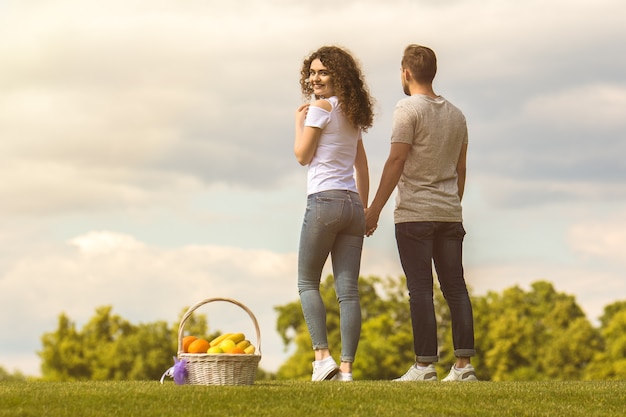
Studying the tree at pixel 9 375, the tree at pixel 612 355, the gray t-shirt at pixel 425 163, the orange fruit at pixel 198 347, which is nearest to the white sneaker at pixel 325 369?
the orange fruit at pixel 198 347

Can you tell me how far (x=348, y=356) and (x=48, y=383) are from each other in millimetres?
3183

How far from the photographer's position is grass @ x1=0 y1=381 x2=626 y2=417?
22.8 feet

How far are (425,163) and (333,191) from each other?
121 centimetres

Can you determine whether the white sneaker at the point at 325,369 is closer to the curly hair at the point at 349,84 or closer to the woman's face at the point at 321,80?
the curly hair at the point at 349,84

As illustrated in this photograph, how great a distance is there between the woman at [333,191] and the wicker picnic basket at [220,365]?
2.27 feet

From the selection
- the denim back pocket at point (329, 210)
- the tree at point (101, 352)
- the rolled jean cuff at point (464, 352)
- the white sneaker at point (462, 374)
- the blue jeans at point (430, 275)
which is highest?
the tree at point (101, 352)

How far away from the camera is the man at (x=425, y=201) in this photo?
344 inches

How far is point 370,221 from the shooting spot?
8.73 meters

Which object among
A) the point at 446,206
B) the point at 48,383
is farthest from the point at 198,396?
the point at 446,206

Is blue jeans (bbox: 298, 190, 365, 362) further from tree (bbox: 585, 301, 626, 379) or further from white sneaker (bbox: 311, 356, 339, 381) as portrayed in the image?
tree (bbox: 585, 301, 626, 379)

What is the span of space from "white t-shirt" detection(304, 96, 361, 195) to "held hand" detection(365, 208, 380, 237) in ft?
1.49

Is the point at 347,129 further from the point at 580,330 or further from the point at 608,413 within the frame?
the point at 580,330

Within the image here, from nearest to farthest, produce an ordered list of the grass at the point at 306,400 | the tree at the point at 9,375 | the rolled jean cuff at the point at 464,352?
1. the grass at the point at 306,400
2. the rolled jean cuff at the point at 464,352
3. the tree at the point at 9,375

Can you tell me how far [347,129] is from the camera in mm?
8375
